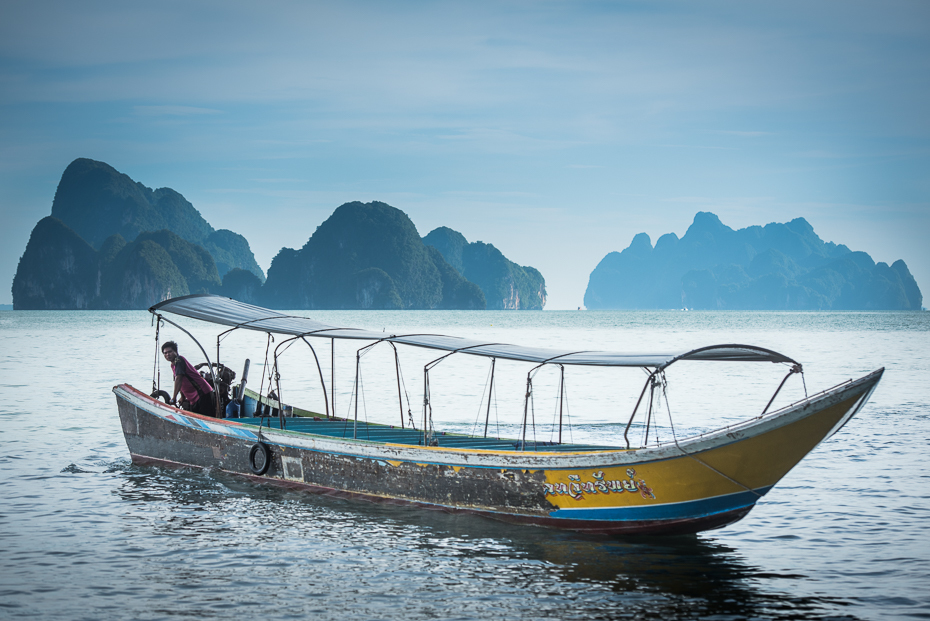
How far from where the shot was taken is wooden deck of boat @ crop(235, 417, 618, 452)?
1071cm

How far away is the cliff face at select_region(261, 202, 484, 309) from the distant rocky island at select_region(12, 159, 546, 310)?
22 centimetres

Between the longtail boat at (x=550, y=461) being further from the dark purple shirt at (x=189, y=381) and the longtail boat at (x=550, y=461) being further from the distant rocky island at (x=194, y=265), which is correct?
the distant rocky island at (x=194, y=265)

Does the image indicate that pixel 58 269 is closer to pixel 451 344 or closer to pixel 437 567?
pixel 451 344

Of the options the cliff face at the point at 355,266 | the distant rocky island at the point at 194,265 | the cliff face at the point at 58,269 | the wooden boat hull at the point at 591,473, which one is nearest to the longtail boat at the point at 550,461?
the wooden boat hull at the point at 591,473

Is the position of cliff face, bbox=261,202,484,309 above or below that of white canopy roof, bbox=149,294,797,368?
above

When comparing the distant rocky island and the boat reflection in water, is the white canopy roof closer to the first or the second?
the boat reflection in water

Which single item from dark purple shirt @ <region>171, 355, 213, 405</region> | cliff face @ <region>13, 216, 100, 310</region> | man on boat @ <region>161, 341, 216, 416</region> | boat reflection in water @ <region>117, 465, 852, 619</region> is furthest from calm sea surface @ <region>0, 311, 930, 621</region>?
cliff face @ <region>13, 216, 100, 310</region>

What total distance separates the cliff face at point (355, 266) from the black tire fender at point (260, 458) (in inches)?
6295

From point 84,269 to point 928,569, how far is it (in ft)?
563

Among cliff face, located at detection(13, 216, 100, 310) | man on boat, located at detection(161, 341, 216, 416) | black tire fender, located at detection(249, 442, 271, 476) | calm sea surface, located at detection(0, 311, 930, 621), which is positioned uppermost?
cliff face, located at detection(13, 216, 100, 310)

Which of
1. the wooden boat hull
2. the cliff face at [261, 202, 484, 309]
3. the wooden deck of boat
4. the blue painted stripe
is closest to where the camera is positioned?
the wooden boat hull

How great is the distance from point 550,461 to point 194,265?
6278 inches

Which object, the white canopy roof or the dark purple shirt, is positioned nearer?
the white canopy roof

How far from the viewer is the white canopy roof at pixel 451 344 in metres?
8.28
